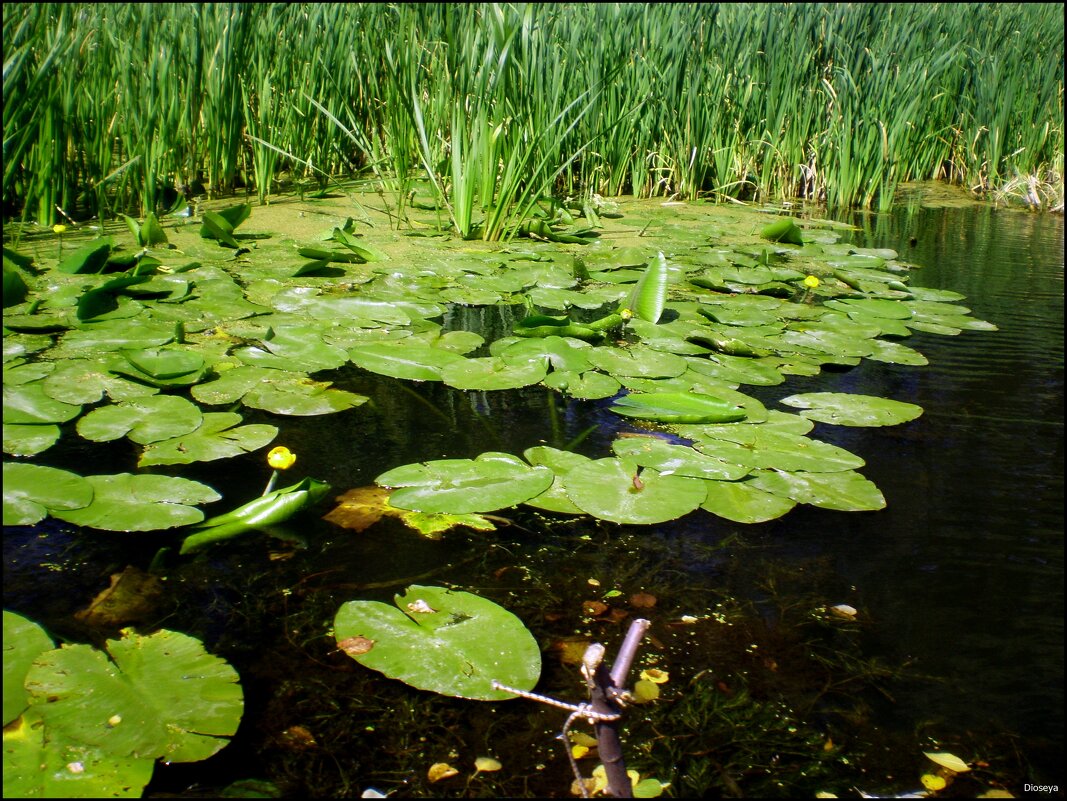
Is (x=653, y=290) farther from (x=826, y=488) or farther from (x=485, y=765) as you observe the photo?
(x=485, y=765)

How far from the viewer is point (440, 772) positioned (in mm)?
894

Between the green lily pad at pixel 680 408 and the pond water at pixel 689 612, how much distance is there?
0.07m

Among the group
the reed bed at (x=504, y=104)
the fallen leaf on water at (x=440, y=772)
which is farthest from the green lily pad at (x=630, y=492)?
the reed bed at (x=504, y=104)

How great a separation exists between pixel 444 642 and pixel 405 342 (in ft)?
3.86

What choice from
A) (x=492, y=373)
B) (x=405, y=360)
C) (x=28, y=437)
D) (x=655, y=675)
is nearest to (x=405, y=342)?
(x=405, y=360)

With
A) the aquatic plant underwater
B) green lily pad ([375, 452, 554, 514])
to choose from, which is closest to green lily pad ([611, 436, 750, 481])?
the aquatic plant underwater

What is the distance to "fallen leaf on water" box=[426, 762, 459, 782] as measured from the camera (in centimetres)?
89

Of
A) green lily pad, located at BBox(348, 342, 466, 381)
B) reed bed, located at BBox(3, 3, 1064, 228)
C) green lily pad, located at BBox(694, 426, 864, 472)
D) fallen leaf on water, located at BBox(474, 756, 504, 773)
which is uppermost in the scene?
reed bed, located at BBox(3, 3, 1064, 228)

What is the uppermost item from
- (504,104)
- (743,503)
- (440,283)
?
(504,104)

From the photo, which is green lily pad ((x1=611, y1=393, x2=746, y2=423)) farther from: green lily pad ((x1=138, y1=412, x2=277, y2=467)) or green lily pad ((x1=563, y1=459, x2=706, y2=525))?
green lily pad ((x1=138, y1=412, x2=277, y2=467))

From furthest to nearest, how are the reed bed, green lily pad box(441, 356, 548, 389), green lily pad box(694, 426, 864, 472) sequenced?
1. the reed bed
2. green lily pad box(441, 356, 548, 389)
3. green lily pad box(694, 426, 864, 472)

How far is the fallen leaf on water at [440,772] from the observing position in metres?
0.89

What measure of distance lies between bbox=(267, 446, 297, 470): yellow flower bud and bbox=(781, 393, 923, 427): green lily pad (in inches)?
42.7

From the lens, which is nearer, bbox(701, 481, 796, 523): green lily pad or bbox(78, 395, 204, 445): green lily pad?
bbox(701, 481, 796, 523): green lily pad
